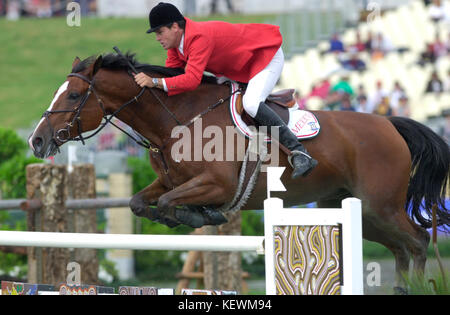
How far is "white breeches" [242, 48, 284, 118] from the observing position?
4195 mm

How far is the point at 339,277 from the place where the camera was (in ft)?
9.27

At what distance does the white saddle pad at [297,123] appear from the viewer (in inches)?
167

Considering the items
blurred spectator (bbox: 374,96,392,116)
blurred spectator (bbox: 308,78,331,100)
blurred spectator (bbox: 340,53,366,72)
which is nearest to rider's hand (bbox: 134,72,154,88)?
blurred spectator (bbox: 374,96,392,116)

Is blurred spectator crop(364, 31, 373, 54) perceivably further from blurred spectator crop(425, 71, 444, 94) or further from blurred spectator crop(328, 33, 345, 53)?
blurred spectator crop(425, 71, 444, 94)

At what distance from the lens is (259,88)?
4.23 m

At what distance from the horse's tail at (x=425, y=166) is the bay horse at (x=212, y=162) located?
0.05 metres

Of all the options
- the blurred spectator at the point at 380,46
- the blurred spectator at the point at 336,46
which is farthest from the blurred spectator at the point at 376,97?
the blurred spectator at the point at 336,46

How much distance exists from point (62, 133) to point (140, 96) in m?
0.51

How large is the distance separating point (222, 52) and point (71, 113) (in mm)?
936


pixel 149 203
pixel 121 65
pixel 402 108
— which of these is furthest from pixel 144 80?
pixel 402 108

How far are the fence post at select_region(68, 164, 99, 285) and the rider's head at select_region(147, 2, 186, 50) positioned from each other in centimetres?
217

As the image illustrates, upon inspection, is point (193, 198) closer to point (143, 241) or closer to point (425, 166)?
point (143, 241)

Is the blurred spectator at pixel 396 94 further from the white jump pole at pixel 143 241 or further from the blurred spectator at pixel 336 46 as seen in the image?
the white jump pole at pixel 143 241

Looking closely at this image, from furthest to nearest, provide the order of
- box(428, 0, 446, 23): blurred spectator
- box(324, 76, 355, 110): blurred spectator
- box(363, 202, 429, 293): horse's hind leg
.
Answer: box(428, 0, 446, 23): blurred spectator < box(324, 76, 355, 110): blurred spectator < box(363, 202, 429, 293): horse's hind leg
